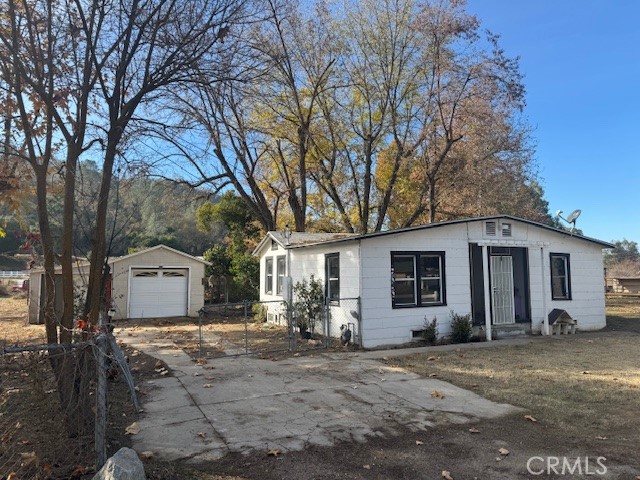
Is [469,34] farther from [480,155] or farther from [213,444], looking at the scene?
[213,444]

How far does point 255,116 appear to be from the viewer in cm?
2052

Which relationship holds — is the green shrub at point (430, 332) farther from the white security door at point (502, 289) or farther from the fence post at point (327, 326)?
the fence post at point (327, 326)

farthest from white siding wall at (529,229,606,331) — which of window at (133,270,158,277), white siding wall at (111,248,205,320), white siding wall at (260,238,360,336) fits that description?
window at (133,270,158,277)

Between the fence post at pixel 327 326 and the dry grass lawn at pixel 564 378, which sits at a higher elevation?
the fence post at pixel 327 326

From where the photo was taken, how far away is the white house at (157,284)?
18.5m

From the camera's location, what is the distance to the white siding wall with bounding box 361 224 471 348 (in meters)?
11.4

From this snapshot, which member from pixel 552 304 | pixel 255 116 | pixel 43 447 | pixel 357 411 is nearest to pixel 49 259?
pixel 43 447

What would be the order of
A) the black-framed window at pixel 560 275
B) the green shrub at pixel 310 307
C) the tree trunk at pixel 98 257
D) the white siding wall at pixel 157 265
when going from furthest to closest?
the white siding wall at pixel 157 265
the black-framed window at pixel 560 275
the green shrub at pixel 310 307
the tree trunk at pixel 98 257

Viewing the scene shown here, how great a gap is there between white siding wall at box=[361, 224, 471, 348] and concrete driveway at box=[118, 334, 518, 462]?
7.66 ft

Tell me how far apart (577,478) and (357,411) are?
103 inches

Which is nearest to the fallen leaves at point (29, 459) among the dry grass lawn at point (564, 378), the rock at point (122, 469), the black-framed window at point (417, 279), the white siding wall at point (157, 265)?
the rock at point (122, 469)

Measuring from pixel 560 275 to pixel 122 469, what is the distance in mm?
14221

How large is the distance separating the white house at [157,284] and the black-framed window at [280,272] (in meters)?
4.53

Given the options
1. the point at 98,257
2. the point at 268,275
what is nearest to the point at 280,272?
the point at 268,275
